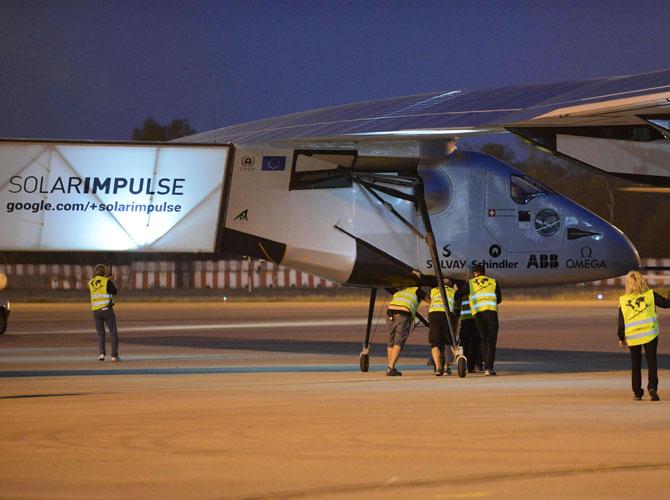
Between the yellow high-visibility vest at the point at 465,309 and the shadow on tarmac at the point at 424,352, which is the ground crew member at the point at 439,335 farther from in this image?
the shadow on tarmac at the point at 424,352

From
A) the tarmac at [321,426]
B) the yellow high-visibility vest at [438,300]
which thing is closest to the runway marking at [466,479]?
the tarmac at [321,426]

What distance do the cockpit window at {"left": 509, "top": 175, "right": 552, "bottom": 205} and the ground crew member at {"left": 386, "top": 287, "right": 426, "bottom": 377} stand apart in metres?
2.52

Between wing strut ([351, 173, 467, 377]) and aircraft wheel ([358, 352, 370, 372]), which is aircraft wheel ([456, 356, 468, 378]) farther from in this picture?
aircraft wheel ([358, 352, 370, 372])

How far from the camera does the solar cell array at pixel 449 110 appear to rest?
19.4 m

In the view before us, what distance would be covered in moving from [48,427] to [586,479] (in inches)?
252

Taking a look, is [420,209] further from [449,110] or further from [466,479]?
[466,479]

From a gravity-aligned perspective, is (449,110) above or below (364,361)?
above

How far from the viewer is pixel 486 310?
71.3 ft

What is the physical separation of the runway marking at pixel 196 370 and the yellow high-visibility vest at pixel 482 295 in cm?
255

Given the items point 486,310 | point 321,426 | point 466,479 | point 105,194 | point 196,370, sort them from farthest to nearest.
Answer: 1. point 196,370
2. point 105,194
3. point 486,310
4. point 321,426
5. point 466,479

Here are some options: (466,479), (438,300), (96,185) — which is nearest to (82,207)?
(96,185)

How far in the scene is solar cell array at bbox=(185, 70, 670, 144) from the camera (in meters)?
19.4

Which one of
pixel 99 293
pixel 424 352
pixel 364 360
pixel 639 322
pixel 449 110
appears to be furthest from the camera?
pixel 424 352

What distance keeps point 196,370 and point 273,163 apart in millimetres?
3969
